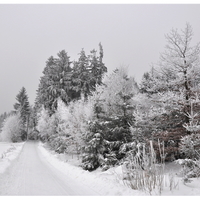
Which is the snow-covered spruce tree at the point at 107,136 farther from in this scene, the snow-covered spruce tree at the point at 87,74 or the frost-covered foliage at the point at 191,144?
the snow-covered spruce tree at the point at 87,74

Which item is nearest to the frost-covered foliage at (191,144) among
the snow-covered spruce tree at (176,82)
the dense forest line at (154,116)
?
the dense forest line at (154,116)

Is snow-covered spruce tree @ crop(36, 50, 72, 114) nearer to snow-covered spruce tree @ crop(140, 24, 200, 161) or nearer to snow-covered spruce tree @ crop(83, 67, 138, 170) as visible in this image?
snow-covered spruce tree @ crop(83, 67, 138, 170)

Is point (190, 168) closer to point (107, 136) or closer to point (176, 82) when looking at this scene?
point (176, 82)

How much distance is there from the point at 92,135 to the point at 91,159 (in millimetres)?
1924

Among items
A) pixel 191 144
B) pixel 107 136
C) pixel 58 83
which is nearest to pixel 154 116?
pixel 191 144

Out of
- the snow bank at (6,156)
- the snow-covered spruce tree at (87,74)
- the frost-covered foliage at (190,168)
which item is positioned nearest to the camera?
the frost-covered foliage at (190,168)

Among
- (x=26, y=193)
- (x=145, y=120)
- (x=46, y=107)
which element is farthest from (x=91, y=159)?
(x=46, y=107)

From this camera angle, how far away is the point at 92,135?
42.8 feet

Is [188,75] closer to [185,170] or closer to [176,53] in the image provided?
[176,53]

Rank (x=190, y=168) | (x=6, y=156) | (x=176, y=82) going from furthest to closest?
(x=6, y=156), (x=176, y=82), (x=190, y=168)

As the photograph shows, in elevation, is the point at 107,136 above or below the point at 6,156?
above

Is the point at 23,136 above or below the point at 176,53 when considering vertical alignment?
below

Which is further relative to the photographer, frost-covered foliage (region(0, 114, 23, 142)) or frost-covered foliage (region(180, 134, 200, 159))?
frost-covered foliage (region(0, 114, 23, 142))

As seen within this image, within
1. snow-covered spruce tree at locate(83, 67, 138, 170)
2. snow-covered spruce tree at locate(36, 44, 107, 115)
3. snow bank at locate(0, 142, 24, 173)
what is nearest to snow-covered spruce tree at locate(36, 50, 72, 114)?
snow-covered spruce tree at locate(36, 44, 107, 115)
